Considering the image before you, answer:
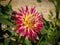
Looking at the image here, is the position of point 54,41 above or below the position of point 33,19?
below

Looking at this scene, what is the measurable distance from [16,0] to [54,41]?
1.93 m

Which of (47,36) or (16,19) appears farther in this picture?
(47,36)

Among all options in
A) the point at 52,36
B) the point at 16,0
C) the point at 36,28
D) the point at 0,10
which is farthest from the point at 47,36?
the point at 16,0

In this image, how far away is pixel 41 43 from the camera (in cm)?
108

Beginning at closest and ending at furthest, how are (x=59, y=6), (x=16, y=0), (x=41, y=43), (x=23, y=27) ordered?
(x=23, y=27) < (x=41, y=43) < (x=59, y=6) < (x=16, y=0)

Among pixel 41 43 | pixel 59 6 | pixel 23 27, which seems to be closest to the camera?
pixel 23 27

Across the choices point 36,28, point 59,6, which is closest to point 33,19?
point 36,28

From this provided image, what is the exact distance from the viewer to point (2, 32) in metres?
1.09

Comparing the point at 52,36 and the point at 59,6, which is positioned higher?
the point at 59,6

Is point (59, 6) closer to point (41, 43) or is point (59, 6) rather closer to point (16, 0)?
point (41, 43)

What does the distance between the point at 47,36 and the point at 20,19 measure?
0.23 metres

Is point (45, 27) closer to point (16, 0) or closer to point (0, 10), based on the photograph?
point (0, 10)

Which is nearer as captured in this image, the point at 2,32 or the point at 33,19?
the point at 33,19

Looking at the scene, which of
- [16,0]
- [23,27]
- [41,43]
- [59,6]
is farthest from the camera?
[16,0]
